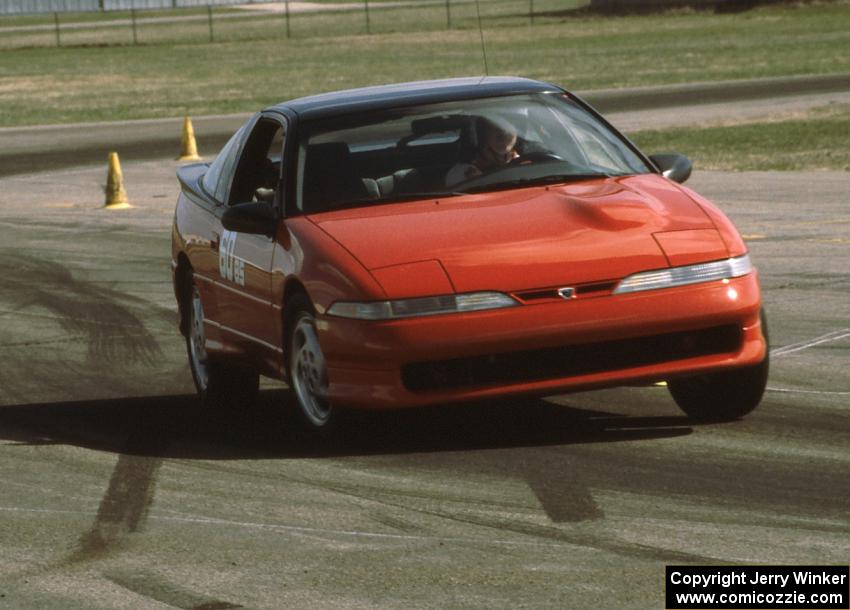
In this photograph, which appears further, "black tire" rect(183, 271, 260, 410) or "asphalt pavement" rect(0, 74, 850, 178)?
"asphalt pavement" rect(0, 74, 850, 178)

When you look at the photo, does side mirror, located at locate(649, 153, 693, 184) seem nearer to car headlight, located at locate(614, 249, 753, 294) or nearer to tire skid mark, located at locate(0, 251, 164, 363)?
car headlight, located at locate(614, 249, 753, 294)

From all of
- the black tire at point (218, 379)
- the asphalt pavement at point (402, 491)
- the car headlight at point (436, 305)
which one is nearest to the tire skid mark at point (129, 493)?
the asphalt pavement at point (402, 491)

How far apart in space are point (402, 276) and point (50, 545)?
72.8 inches

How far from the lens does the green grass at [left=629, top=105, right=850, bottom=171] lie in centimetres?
2286

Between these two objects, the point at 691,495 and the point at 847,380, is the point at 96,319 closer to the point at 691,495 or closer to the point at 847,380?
the point at 847,380

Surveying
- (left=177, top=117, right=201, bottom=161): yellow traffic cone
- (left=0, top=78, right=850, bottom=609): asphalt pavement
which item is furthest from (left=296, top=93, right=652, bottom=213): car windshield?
(left=177, top=117, right=201, bottom=161): yellow traffic cone

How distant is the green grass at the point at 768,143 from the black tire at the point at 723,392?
13242 millimetres

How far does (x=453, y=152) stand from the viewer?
9.09 metres

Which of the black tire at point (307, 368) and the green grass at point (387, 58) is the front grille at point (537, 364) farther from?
the green grass at point (387, 58)

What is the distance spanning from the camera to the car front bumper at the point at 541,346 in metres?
7.78

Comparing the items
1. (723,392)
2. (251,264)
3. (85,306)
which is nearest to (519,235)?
(723,392)

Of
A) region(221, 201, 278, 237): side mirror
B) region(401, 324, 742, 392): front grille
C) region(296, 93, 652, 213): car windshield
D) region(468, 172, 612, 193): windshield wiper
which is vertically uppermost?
region(296, 93, 652, 213): car windshield

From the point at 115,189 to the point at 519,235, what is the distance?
14173 millimetres

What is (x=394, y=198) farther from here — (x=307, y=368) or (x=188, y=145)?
(x=188, y=145)
